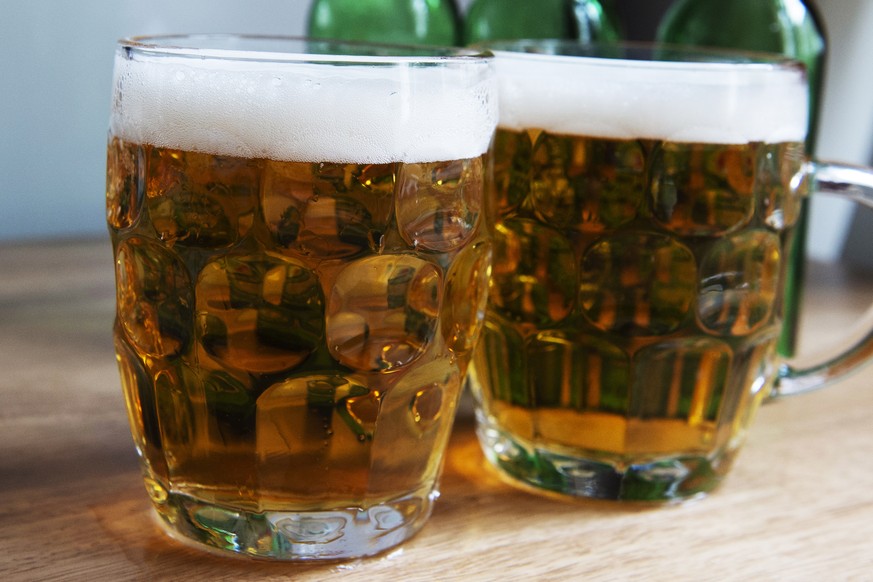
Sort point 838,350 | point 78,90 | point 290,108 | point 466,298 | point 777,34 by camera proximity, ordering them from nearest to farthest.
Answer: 1. point 290,108
2. point 466,298
3. point 838,350
4. point 777,34
5. point 78,90

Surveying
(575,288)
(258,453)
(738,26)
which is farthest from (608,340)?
(738,26)

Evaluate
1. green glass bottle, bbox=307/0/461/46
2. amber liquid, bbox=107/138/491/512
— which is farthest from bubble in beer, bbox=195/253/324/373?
green glass bottle, bbox=307/0/461/46

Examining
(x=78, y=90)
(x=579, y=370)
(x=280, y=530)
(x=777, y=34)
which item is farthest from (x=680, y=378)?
(x=78, y=90)

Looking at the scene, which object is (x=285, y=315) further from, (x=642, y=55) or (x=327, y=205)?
(x=642, y=55)

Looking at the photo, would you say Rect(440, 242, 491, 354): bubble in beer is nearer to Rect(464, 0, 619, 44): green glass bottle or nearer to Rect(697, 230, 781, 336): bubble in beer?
Rect(697, 230, 781, 336): bubble in beer

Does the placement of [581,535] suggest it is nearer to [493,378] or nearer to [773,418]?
[493,378]
